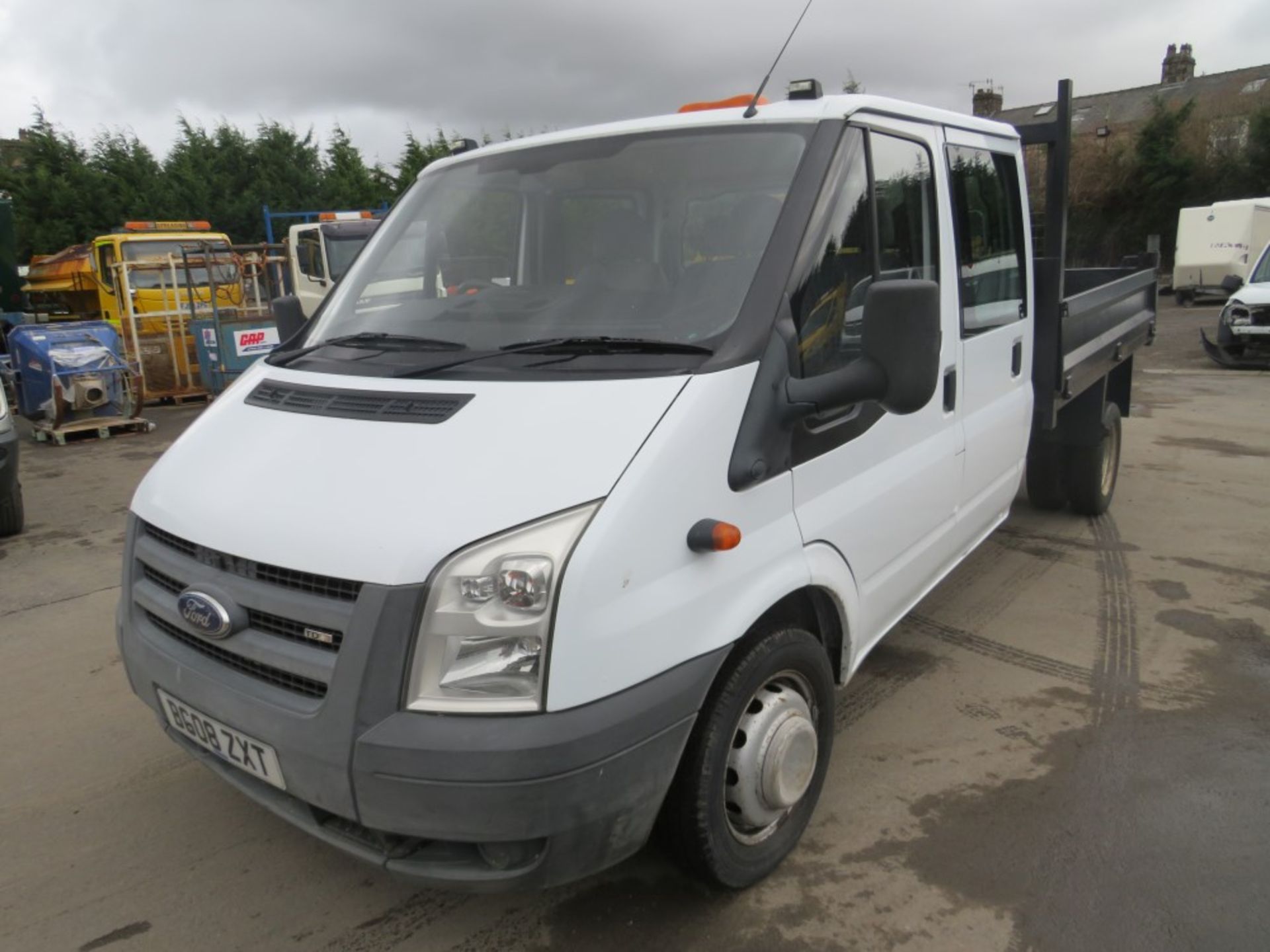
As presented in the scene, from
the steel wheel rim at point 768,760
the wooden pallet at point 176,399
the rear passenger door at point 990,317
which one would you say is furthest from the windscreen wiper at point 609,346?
the wooden pallet at point 176,399

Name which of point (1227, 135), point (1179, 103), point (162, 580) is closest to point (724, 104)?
point (162, 580)

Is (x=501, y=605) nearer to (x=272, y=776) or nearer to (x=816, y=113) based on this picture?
(x=272, y=776)

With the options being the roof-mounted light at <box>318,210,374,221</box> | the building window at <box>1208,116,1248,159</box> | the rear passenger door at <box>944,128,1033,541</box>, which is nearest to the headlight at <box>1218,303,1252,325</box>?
the rear passenger door at <box>944,128,1033,541</box>

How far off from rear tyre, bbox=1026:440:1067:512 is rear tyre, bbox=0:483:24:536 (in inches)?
272

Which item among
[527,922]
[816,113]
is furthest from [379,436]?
[816,113]

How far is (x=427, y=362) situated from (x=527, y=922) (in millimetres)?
1614

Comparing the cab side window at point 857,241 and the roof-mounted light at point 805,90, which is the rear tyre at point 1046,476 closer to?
the cab side window at point 857,241

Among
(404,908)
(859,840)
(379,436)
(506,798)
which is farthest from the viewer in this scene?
(859,840)

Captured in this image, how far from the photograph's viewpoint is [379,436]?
91.0 inches

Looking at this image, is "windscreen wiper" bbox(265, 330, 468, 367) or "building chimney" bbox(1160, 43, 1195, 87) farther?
"building chimney" bbox(1160, 43, 1195, 87)

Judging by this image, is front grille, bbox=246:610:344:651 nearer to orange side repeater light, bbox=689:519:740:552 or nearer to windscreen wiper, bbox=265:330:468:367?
orange side repeater light, bbox=689:519:740:552

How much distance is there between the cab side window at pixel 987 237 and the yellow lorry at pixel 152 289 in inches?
417

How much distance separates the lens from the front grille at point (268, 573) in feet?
6.70

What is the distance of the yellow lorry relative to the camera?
12703mm
